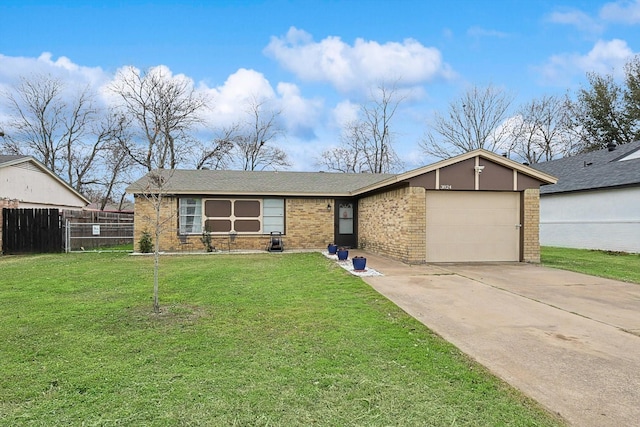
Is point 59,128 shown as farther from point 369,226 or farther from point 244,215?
point 369,226

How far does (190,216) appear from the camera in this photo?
14969 millimetres

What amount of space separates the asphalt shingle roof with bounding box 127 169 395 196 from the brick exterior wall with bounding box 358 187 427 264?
2.33 meters

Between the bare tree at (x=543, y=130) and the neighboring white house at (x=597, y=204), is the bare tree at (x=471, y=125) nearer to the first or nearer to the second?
the bare tree at (x=543, y=130)

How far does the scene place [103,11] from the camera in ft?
43.1

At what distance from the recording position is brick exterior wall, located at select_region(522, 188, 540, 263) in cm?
1128

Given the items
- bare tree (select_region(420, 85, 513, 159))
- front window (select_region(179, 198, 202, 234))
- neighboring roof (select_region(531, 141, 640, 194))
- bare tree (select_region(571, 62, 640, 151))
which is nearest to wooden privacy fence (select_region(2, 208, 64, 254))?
front window (select_region(179, 198, 202, 234))

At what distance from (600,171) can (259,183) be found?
15.4 metres

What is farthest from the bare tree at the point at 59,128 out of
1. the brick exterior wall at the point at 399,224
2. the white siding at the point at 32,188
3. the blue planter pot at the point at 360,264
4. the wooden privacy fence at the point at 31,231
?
the blue planter pot at the point at 360,264

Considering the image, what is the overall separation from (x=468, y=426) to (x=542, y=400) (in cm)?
78

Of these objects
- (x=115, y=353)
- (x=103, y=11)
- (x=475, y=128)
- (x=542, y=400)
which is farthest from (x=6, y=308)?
(x=475, y=128)

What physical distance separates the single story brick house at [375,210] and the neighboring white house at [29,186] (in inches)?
258

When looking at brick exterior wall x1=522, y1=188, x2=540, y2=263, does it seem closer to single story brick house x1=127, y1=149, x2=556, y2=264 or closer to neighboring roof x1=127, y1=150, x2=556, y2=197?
single story brick house x1=127, y1=149, x2=556, y2=264

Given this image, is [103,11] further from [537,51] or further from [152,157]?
[537,51]

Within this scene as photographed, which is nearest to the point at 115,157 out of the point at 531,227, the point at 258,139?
the point at 258,139
